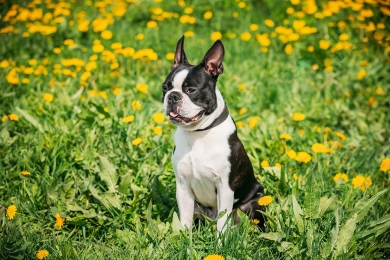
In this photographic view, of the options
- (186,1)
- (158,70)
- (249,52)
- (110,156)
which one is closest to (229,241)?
(110,156)

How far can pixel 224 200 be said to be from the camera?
306cm

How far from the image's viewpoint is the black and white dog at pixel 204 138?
9.66ft

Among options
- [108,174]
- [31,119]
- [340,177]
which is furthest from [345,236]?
[31,119]

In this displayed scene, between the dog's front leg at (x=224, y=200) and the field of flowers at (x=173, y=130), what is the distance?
0.23 ft

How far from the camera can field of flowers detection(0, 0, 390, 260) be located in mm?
2854

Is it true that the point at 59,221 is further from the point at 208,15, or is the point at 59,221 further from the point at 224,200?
the point at 208,15

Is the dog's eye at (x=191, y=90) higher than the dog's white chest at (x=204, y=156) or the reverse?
higher

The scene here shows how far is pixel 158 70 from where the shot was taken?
5.84m

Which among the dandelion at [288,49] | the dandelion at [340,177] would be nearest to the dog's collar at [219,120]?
the dandelion at [340,177]

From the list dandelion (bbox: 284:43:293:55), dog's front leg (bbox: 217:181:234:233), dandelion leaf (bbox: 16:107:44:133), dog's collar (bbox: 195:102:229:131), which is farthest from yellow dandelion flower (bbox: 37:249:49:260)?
dandelion (bbox: 284:43:293:55)

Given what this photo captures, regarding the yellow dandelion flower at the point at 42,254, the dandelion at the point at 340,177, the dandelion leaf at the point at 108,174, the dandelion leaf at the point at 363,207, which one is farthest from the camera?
the dandelion at the point at 340,177

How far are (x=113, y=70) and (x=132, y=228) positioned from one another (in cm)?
288

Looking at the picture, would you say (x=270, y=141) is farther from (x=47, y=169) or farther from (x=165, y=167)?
(x=47, y=169)

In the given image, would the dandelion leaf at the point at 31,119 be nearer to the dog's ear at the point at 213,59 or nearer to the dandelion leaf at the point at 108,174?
the dandelion leaf at the point at 108,174
